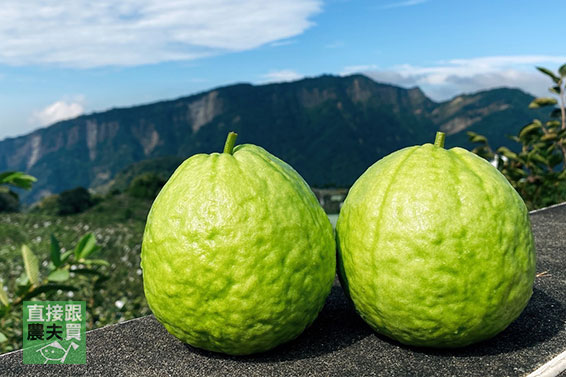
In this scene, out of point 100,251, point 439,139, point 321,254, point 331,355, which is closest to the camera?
point 321,254

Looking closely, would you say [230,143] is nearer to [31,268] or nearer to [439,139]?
[439,139]

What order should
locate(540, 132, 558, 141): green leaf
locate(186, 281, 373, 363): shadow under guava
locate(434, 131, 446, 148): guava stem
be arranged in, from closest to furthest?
1. locate(186, 281, 373, 363): shadow under guava
2. locate(434, 131, 446, 148): guava stem
3. locate(540, 132, 558, 141): green leaf

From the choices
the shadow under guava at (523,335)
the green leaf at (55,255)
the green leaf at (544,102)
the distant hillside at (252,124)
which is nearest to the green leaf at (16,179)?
the green leaf at (55,255)

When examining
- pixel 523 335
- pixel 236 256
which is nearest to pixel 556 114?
pixel 523 335

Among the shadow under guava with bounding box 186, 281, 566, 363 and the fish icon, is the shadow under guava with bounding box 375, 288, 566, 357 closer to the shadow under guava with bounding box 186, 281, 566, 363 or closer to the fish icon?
the shadow under guava with bounding box 186, 281, 566, 363

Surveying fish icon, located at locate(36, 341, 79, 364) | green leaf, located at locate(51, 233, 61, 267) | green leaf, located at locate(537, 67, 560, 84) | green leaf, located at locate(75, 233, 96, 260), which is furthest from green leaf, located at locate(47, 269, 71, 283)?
green leaf, located at locate(537, 67, 560, 84)

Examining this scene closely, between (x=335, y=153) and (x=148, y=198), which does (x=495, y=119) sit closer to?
(x=335, y=153)
